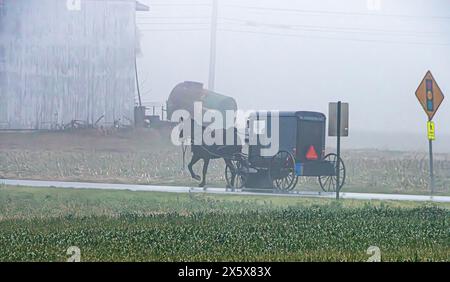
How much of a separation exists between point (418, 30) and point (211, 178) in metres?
3.37

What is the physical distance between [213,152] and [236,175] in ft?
2.40

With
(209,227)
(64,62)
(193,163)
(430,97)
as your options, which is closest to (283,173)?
(193,163)

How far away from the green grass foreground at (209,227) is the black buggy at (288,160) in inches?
22.3

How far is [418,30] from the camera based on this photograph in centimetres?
1034

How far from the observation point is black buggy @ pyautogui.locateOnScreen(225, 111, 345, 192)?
1150 centimetres

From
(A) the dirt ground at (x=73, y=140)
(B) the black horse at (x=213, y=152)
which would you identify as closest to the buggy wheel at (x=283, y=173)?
(B) the black horse at (x=213, y=152)

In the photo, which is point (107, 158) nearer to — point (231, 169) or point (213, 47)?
point (213, 47)

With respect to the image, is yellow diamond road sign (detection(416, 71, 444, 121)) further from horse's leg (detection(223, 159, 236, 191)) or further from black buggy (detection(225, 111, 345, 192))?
horse's leg (detection(223, 159, 236, 191))

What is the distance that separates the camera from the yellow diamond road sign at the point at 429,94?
1081cm

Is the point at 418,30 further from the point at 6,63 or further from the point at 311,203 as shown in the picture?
the point at 6,63

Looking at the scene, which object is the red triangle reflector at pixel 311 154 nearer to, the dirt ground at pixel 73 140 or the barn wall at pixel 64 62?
the dirt ground at pixel 73 140

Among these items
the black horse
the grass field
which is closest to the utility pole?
the black horse
